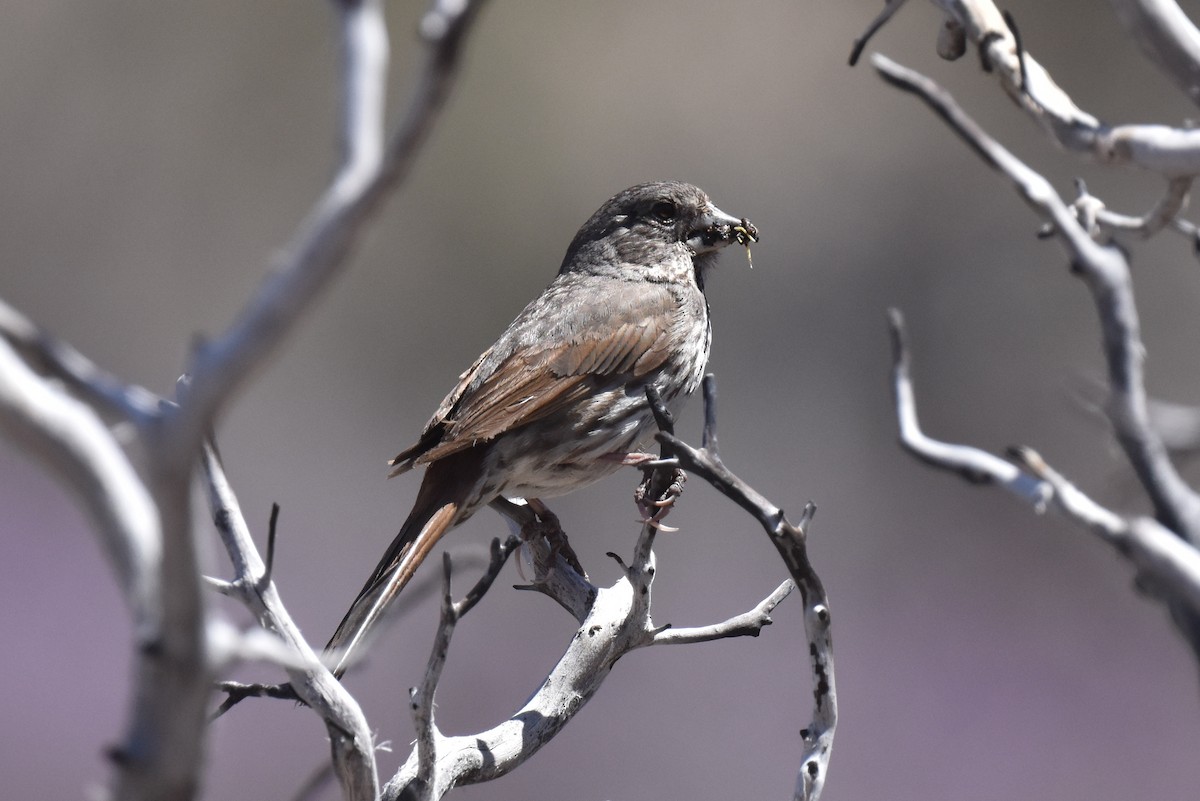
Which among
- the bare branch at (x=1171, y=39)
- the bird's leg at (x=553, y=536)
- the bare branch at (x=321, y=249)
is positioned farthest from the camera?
the bird's leg at (x=553, y=536)

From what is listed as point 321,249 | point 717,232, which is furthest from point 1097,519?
point 717,232

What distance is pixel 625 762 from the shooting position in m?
6.07

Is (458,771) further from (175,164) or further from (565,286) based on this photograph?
(175,164)

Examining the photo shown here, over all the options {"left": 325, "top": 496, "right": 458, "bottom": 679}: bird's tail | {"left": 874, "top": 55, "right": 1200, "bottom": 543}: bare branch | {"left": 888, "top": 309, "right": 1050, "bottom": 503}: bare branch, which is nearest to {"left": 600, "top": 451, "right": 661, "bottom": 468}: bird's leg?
{"left": 325, "top": 496, "right": 458, "bottom": 679}: bird's tail

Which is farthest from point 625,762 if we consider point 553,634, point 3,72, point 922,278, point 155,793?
point 3,72

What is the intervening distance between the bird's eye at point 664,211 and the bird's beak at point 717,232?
0.09 metres

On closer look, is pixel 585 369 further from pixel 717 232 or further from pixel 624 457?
pixel 717 232

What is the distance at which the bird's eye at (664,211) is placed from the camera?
179 inches

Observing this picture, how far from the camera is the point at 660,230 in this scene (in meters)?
4.55

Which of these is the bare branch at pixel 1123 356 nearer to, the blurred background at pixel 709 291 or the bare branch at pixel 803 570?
the bare branch at pixel 803 570

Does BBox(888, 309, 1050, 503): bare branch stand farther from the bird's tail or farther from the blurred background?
the blurred background

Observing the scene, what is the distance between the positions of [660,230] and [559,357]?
0.72 m

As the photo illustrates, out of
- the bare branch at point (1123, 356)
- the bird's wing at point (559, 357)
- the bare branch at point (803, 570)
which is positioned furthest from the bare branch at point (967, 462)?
the bird's wing at point (559, 357)

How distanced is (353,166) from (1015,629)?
216 inches
